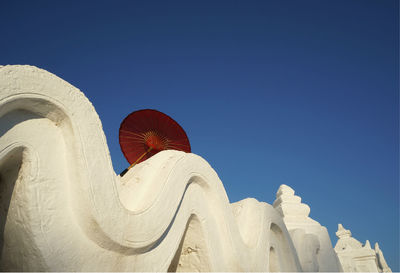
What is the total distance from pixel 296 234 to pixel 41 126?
26.1ft

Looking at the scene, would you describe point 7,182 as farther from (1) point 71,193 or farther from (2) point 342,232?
(2) point 342,232

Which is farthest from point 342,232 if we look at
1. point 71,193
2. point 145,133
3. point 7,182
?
point 7,182

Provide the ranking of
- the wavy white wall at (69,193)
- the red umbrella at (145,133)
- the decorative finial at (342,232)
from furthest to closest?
the decorative finial at (342,232) → the red umbrella at (145,133) → the wavy white wall at (69,193)

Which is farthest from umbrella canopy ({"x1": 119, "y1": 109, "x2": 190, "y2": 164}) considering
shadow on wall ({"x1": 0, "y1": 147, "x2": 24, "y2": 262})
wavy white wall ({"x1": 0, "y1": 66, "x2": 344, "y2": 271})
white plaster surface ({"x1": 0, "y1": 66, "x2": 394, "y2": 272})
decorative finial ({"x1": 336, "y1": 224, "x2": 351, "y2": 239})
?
decorative finial ({"x1": 336, "y1": 224, "x2": 351, "y2": 239})

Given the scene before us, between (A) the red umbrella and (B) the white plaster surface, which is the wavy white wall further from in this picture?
(A) the red umbrella

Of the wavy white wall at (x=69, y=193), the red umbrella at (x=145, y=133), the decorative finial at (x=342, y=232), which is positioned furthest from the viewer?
the decorative finial at (x=342, y=232)

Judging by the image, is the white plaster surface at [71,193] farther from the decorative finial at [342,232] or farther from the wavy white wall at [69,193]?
the decorative finial at [342,232]

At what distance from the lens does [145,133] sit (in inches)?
252

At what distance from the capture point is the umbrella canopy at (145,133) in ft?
20.4

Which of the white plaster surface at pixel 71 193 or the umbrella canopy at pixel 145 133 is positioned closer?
the white plaster surface at pixel 71 193

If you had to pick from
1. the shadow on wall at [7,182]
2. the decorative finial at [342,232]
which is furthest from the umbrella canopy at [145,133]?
the decorative finial at [342,232]

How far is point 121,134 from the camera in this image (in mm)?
6215

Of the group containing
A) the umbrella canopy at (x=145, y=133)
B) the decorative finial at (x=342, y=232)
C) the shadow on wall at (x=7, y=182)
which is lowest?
the shadow on wall at (x=7, y=182)

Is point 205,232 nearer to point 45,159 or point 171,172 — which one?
point 171,172
